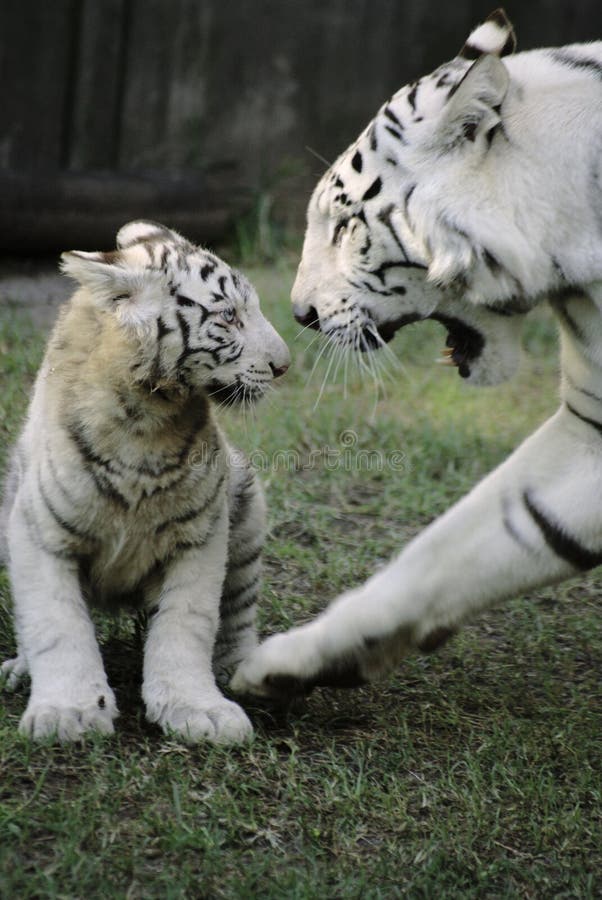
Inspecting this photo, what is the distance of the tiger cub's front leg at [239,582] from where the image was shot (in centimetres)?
315

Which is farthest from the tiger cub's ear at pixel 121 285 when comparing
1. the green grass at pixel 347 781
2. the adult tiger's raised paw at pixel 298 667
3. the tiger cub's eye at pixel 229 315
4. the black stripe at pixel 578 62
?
the black stripe at pixel 578 62

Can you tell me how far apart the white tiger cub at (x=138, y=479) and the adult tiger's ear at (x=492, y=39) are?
0.76 metres

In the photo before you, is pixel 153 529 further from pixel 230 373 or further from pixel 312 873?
pixel 312 873

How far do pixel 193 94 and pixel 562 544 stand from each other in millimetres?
A: 5031

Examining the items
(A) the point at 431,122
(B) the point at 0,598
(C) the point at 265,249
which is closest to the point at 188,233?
(C) the point at 265,249

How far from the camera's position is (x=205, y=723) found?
2.63 m

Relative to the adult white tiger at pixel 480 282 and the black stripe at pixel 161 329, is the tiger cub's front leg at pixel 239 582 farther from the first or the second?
the black stripe at pixel 161 329

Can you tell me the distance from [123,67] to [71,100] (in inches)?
13.8

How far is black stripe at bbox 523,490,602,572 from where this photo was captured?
2682mm

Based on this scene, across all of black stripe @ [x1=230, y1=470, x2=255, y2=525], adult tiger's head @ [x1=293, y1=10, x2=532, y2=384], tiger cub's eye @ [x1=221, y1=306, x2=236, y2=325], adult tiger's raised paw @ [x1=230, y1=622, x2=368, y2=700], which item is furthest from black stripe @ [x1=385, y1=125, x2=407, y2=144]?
adult tiger's raised paw @ [x1=230, y1=622, x2=368, y2=700]

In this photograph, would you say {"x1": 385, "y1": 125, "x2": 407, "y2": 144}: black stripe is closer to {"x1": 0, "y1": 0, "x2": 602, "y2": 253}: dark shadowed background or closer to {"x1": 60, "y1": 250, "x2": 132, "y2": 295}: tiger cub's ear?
{"x1": 60, "y1": 250, "x2": 132, "y2": 295}: tiger cub's ear

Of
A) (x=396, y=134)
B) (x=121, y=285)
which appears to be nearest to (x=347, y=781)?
(x=121, y=285)

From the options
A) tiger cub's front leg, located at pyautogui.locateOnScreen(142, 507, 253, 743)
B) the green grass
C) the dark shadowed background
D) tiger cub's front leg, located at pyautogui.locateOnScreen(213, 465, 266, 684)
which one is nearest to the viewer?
the green grass

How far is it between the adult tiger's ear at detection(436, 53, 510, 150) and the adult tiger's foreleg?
2.13ft
